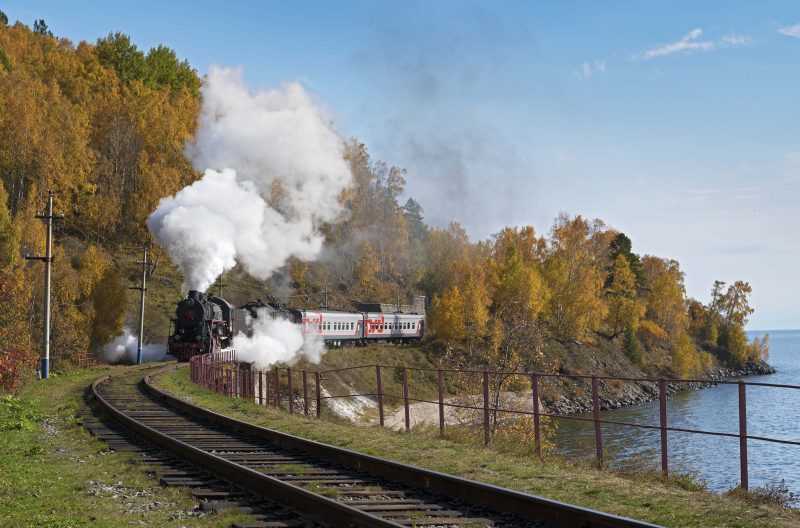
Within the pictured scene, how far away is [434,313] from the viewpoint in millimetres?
76625

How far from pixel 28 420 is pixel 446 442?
1014cm

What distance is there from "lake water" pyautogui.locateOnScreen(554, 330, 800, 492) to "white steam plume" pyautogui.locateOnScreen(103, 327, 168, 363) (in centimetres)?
2832

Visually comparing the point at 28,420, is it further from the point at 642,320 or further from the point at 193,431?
the point at 642,320

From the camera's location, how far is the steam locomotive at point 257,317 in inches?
1453

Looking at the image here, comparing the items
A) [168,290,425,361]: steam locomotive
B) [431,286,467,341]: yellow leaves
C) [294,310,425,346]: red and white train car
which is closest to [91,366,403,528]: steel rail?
[168,290,425,361]: steam locomotive

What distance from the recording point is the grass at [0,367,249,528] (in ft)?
27.2

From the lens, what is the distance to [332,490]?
952cm

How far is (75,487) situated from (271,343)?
35.7 metres

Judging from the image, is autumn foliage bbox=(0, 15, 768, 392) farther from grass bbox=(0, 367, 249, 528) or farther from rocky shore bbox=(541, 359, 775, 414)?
grass bbox=(0, 367, 249, 528)

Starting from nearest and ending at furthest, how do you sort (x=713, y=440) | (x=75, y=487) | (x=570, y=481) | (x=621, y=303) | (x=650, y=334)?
(x=75, y=487) → (x=570, y=481) → (x=713, y=440) → (x=621, y=303) → (x=650, y=334)

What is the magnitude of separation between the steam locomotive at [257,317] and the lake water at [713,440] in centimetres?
1741

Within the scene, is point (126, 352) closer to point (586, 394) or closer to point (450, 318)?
point (450, 318)

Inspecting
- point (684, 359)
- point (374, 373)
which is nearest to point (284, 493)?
point (374, 373)

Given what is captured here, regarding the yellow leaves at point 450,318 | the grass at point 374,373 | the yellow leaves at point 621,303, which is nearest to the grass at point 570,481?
the grass at point 374,373
